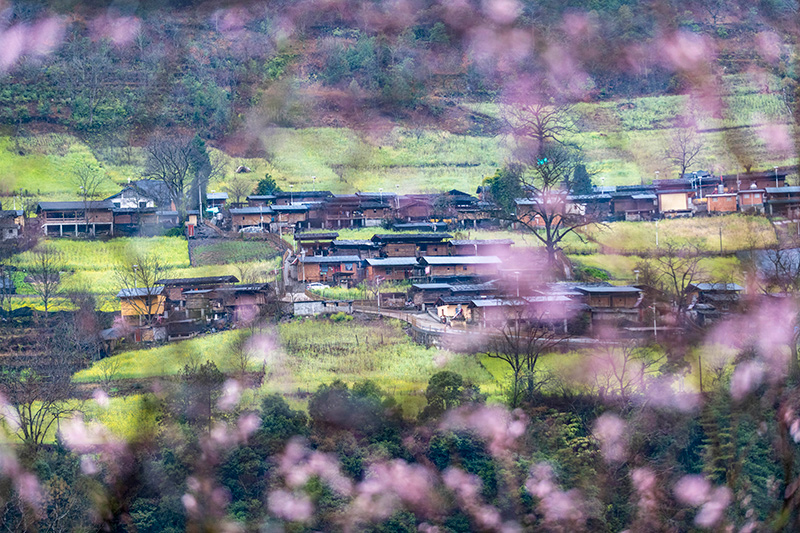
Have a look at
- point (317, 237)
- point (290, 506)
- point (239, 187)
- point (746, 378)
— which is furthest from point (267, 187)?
point (746, 378)

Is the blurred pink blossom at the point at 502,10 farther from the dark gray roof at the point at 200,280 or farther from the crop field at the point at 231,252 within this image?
the dark gray roof at the point at 200,280

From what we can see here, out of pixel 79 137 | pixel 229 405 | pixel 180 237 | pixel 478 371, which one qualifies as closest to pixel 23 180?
pixel 79 137

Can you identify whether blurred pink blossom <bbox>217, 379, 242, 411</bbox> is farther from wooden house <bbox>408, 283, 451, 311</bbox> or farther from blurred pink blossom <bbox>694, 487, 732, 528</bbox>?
blurred pink blossom <bbox>694, 487, 732, 528</bbox>

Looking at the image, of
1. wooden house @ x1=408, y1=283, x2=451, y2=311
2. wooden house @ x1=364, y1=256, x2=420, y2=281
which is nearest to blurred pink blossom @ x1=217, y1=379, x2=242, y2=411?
wooden house @ x1=408, y1=283, x2=451, y2=311

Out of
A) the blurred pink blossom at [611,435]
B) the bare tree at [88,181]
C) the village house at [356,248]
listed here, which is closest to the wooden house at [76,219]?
the bare tree at [88,181]

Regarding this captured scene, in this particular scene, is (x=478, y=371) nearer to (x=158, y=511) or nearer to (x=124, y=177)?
(x=158, y=511)

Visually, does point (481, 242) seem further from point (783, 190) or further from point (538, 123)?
point (538, 123)

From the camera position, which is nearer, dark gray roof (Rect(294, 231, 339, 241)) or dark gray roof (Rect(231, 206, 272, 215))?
dark gray roof (Rect(294, 231, 339, 241))
